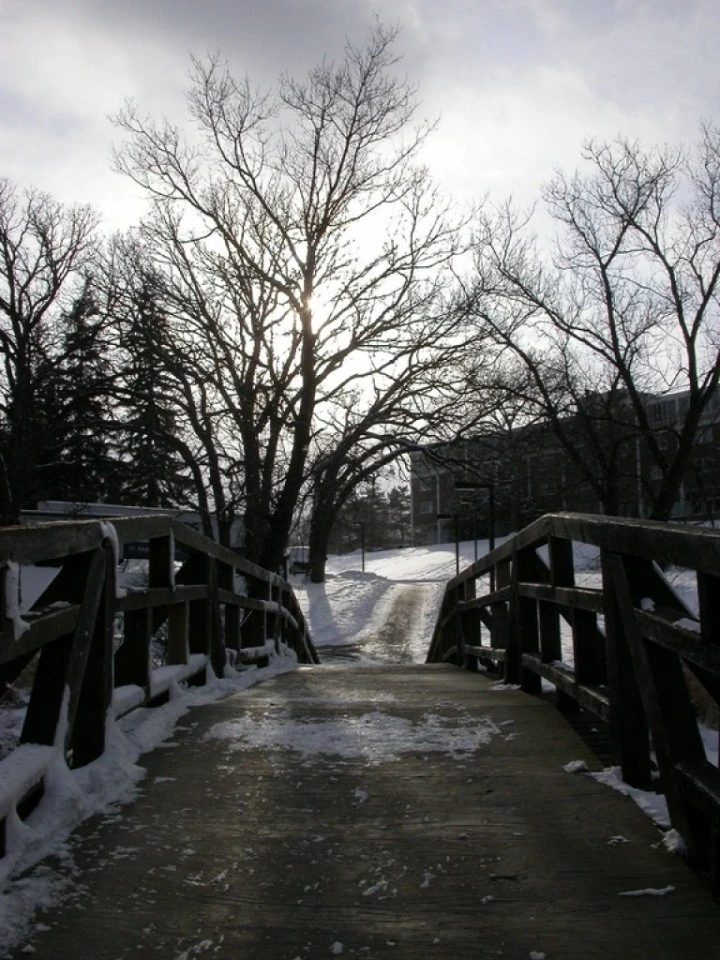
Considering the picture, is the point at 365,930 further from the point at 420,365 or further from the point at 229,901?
the point at 420,365

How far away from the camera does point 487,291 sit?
2031 centimetres

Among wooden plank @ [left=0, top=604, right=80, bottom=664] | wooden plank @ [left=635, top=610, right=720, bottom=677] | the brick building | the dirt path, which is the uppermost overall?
the brick building

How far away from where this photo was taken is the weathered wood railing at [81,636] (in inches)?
110

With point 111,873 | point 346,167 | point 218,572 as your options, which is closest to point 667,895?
point 111,873

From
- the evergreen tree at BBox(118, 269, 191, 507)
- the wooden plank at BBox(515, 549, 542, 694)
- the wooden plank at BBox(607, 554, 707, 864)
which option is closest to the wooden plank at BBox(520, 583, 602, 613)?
the wooden plank at BBox(515, 549, 542, 694)

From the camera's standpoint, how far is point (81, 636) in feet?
11.2

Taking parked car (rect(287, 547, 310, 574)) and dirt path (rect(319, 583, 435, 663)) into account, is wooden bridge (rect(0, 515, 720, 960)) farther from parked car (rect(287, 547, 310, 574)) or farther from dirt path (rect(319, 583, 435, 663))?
parked car (rect(287, 547, 310, 574))

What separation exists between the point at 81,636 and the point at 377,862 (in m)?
1.46

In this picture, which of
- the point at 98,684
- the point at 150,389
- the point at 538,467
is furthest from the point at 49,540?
the point at 538,467

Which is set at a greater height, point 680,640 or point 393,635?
point 680,640

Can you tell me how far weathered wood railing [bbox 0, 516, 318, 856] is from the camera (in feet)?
9.19

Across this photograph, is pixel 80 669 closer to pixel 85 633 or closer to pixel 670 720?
pixel 85 633

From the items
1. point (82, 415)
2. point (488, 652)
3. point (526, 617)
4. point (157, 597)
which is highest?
point (82, 415)

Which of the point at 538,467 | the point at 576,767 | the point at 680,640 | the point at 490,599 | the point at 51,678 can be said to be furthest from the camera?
the point at 538,467
